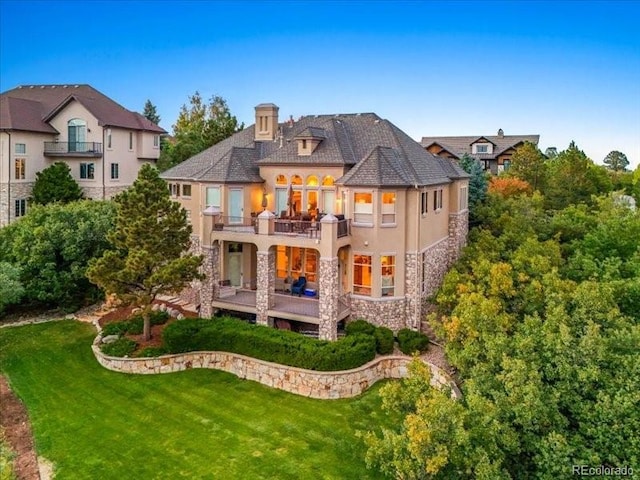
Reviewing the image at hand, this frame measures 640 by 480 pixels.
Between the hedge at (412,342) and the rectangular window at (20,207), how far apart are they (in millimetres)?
31006

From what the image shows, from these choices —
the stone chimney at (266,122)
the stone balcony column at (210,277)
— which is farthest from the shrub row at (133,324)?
the stone chimney at (266,122)

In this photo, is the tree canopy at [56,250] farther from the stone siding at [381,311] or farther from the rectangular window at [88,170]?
the stone siding at [381,311]

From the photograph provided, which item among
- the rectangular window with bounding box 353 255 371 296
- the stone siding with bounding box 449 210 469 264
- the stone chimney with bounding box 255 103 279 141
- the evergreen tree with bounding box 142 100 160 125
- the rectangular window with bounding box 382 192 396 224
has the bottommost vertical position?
the rectangular window with bounding box 353 255 371 296

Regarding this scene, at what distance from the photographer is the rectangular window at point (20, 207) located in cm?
3494

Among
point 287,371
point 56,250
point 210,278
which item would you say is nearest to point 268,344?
point 287,371

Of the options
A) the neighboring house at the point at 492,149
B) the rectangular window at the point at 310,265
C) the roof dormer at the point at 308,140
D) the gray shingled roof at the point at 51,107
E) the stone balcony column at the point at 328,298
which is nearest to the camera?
the stone balcony column at the point at 328,298

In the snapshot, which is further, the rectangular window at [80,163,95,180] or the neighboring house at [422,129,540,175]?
the neighboring house at [422,129,540,175]

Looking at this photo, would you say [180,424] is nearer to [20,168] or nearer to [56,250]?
[56,250]

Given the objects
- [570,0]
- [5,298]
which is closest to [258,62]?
[570,0]

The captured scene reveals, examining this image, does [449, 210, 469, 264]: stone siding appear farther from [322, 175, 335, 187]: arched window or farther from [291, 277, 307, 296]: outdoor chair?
[291, 277, 307, 296]: outdoor chair

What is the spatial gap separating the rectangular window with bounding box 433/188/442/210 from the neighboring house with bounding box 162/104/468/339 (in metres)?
0.06

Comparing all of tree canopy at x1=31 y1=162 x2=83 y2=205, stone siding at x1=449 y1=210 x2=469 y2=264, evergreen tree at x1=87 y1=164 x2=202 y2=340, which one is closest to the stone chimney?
evergreen tree at x1=87 y1=164 x2=202 y2=340

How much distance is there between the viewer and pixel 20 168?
35.1 metres

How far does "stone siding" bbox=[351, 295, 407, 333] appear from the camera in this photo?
21.0 meters
